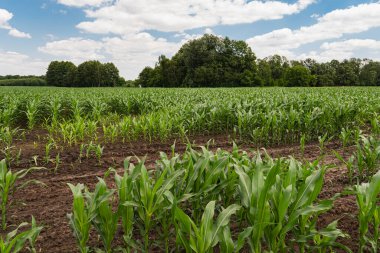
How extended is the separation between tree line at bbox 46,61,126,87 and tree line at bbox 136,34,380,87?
8335 mm

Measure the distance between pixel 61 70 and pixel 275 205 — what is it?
90.2 meters

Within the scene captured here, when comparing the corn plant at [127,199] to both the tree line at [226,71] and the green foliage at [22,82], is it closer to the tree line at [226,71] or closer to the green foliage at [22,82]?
the tree line at [226,71]

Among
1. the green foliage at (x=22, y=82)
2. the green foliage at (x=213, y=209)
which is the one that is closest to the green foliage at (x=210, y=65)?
the green foliage at (x=22, y=82)

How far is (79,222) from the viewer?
2232 mm

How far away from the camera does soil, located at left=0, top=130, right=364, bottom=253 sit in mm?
2955

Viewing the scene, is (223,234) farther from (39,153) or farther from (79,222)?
(39,153)

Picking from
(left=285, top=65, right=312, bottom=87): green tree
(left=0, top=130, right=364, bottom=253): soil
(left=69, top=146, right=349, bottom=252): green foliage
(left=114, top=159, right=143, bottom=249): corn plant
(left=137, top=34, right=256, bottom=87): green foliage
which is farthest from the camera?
(left=285, top=65, right=312, bottom=87): green tree

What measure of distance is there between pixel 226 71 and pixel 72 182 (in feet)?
200

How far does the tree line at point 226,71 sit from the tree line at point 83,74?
8.33 metres

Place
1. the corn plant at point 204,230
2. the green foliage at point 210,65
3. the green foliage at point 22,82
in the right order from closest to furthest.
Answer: the corn plant at point 204,230, the green foliage at point 210,65, the green foliage at point 22,82

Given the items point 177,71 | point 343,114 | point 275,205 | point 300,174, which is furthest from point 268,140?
point 177,71

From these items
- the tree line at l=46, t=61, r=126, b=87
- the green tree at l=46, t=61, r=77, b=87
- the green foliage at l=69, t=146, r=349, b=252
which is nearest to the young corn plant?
the green foliage at l=69, t=146, r=349, b=252

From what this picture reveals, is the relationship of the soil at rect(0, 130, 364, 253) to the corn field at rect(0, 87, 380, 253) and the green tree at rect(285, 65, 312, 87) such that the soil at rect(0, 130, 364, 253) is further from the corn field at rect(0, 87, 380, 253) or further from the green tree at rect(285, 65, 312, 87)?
the green tree at rect(285, 65, 312, 87)

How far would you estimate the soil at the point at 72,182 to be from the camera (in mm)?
2955
